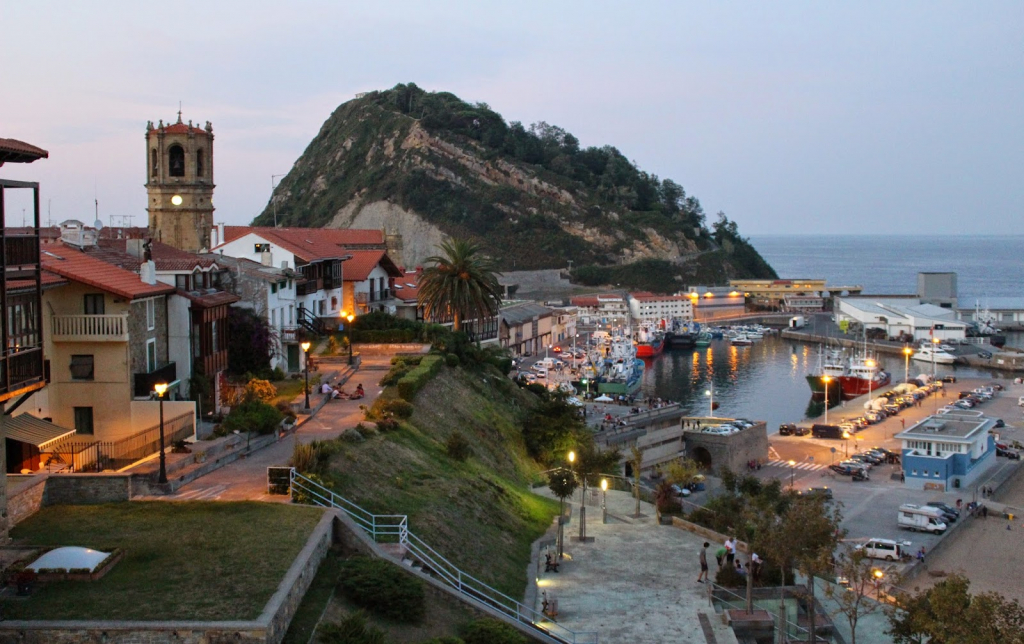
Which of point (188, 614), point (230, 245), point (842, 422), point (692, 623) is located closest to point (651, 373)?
point (842, 422)

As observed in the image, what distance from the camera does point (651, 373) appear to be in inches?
4035

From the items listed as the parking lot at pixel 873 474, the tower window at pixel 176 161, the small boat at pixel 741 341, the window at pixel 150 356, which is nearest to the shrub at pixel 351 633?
the window at pixel 150 356

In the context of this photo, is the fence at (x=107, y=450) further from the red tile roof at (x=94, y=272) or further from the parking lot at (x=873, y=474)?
the parking lot at (x=873, y=474)

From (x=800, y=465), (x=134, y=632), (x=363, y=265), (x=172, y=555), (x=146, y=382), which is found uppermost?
(x=363, y=265)

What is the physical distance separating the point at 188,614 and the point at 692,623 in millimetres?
10944

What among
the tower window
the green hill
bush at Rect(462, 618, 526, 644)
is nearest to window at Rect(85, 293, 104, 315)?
bush at Rect(462, 618, 526, 644)

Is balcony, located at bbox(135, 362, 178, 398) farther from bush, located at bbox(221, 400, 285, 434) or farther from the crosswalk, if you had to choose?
the crosswalk

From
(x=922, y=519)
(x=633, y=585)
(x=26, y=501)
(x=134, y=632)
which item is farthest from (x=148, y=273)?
(x=922, y=519)

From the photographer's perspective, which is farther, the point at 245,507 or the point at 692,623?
the point at 692,623

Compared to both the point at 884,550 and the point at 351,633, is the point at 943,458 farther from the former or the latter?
the point at 351,633

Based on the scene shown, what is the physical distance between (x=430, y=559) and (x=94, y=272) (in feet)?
40.3

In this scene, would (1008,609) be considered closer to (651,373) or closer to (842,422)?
(842,422)

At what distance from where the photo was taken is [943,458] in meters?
52.1

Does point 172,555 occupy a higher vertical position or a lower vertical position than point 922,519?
higher
